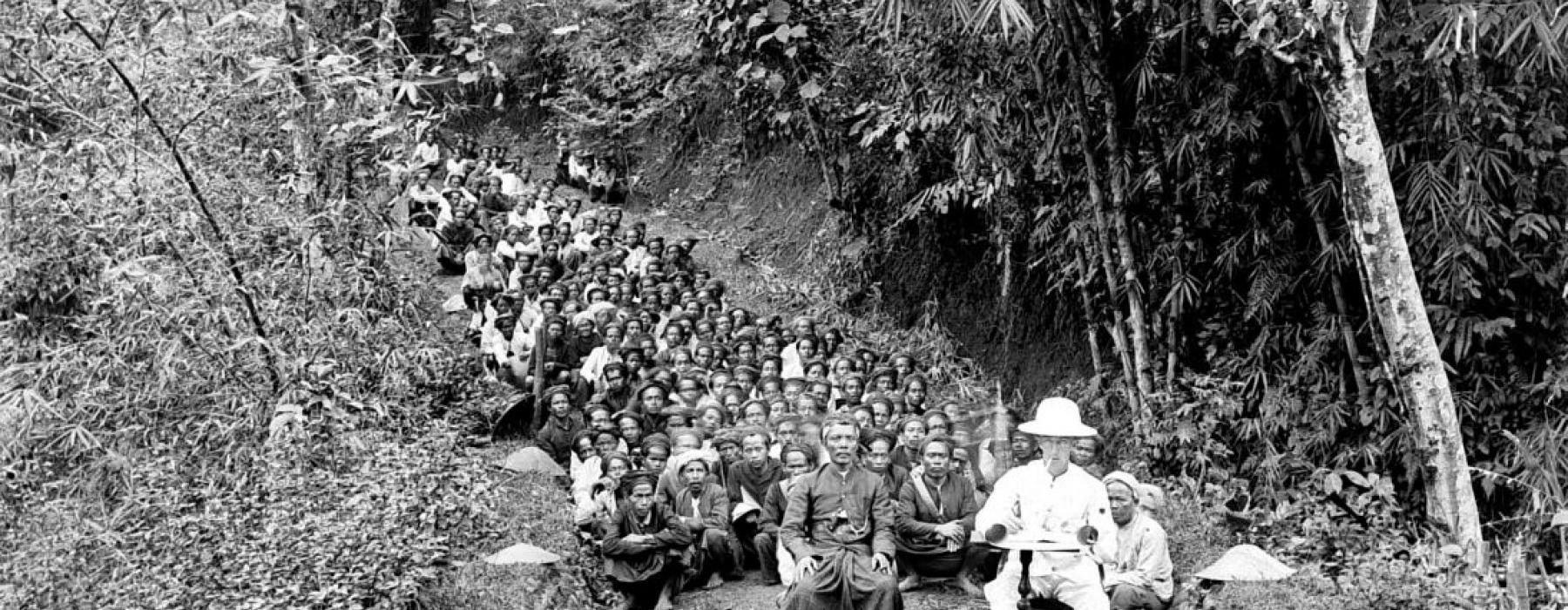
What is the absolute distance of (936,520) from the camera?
833cm

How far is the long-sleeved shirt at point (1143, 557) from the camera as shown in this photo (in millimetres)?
7285

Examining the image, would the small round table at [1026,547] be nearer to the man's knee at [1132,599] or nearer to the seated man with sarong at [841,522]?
the man's knee at [1132,599]

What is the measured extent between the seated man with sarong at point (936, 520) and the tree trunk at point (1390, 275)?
238 centimetres

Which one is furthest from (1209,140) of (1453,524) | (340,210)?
(340,210)

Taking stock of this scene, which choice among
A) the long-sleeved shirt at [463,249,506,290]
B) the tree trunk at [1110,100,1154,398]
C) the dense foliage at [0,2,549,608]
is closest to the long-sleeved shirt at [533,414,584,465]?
the dense foliage at [0,2,549,608]

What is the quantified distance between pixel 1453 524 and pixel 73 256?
7.92m

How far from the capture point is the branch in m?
8.09

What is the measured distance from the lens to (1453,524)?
7863 mm

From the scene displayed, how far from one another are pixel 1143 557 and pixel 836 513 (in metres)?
1.51

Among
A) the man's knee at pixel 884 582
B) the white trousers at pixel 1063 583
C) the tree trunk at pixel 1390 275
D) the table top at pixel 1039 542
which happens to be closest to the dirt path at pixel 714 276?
the man's knee at pixel 884 582

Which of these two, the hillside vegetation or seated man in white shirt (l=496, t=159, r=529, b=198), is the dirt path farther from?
seated man in white shirt (l=496, t=159, r=529, b=198)

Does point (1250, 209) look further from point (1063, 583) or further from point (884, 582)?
point (884, 582)

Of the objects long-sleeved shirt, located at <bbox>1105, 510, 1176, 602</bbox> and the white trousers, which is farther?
long-sleeved shirt, located at <bbox>1105, 510, 1176, 602</bbox>

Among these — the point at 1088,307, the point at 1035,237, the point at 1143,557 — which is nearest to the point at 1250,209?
the point at 1088,307
